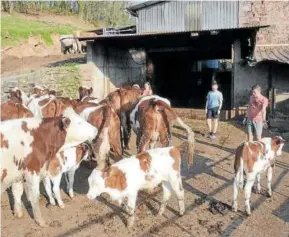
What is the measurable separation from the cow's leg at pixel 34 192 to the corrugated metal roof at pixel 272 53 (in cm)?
1106

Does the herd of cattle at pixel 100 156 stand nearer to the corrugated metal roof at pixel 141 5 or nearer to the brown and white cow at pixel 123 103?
the brown and white cow at pixel 123 103

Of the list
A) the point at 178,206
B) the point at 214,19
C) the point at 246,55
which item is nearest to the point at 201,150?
the point at 178,206

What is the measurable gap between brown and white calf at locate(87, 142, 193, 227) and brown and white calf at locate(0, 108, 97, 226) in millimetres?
865

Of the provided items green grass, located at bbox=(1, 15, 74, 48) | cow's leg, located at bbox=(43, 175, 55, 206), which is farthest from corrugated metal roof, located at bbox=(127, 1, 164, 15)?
cow's leg, located at bbox=(43, 175, 55, 206)

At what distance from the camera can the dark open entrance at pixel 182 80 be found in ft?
73.3

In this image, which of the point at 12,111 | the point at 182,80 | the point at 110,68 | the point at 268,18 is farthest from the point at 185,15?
the point at 12,111

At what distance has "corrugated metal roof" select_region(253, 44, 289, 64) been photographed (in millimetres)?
15074

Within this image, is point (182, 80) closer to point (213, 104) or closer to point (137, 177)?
point (213, 104)

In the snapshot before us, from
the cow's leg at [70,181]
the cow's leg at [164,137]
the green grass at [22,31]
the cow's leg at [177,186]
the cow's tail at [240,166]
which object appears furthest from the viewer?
the green grass at [22,31]

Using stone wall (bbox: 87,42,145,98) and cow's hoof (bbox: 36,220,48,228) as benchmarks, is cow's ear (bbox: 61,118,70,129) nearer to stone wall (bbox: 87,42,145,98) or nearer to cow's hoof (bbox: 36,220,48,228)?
cow's hoof (bbox: 36,220,48,228)

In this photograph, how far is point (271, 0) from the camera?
711 inches

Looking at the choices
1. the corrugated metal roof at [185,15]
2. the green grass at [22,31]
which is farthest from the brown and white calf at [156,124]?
the green grass at [22,31]

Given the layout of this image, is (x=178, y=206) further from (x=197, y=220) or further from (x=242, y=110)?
(x=242, y=110)

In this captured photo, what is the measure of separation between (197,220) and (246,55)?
1211 centimetres
